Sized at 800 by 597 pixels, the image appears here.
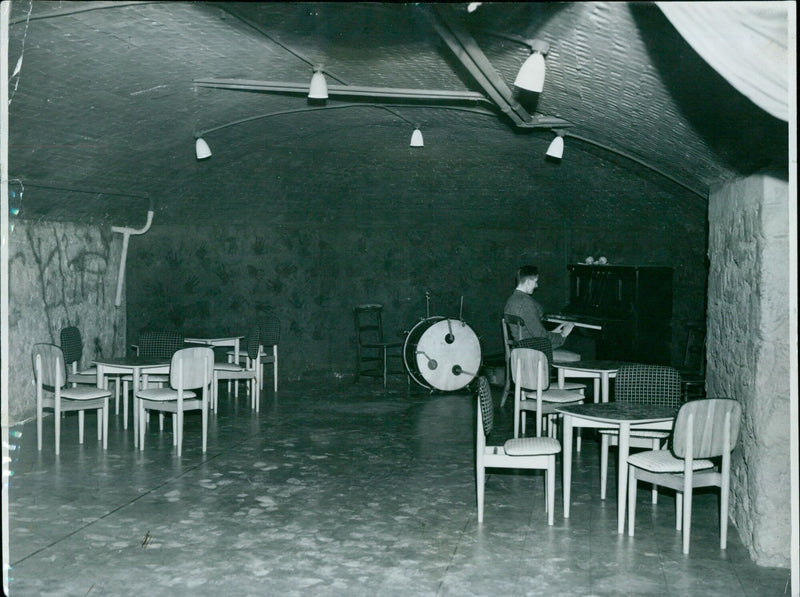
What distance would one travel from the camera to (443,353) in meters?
10.2

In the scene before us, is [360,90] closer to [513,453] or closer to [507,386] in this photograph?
[513,453]

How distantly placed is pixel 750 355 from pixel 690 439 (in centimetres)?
65

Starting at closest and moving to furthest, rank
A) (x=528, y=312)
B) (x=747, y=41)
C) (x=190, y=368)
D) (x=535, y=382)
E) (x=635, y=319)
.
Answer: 1. (x=747, y=41)
2. (x=535, y=382)
3. (x=190, y=368)
4. (x=528, y=312)
5. (x=635, y=319)

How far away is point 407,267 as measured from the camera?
466 inches

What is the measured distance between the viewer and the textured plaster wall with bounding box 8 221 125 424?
822cm

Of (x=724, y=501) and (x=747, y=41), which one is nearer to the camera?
(x=747, y=41)

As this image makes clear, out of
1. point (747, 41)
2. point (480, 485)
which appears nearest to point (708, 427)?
point (480, 485)

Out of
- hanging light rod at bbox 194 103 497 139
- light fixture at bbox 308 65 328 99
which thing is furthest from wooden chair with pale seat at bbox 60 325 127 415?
light fixture at bbox 308 65 328 99

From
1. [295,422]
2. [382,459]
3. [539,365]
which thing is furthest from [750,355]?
[295,422]

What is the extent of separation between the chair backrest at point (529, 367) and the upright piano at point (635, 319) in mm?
2849

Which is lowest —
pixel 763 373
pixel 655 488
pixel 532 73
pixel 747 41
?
pixel 655 488

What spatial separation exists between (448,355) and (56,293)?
4501 mm

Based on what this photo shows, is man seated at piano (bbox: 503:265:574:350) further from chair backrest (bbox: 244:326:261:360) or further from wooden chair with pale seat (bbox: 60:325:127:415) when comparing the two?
wooden chair with pale seat (bbox: 60:325:127:415)

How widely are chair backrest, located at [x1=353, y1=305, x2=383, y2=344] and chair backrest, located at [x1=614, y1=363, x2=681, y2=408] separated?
581cm
